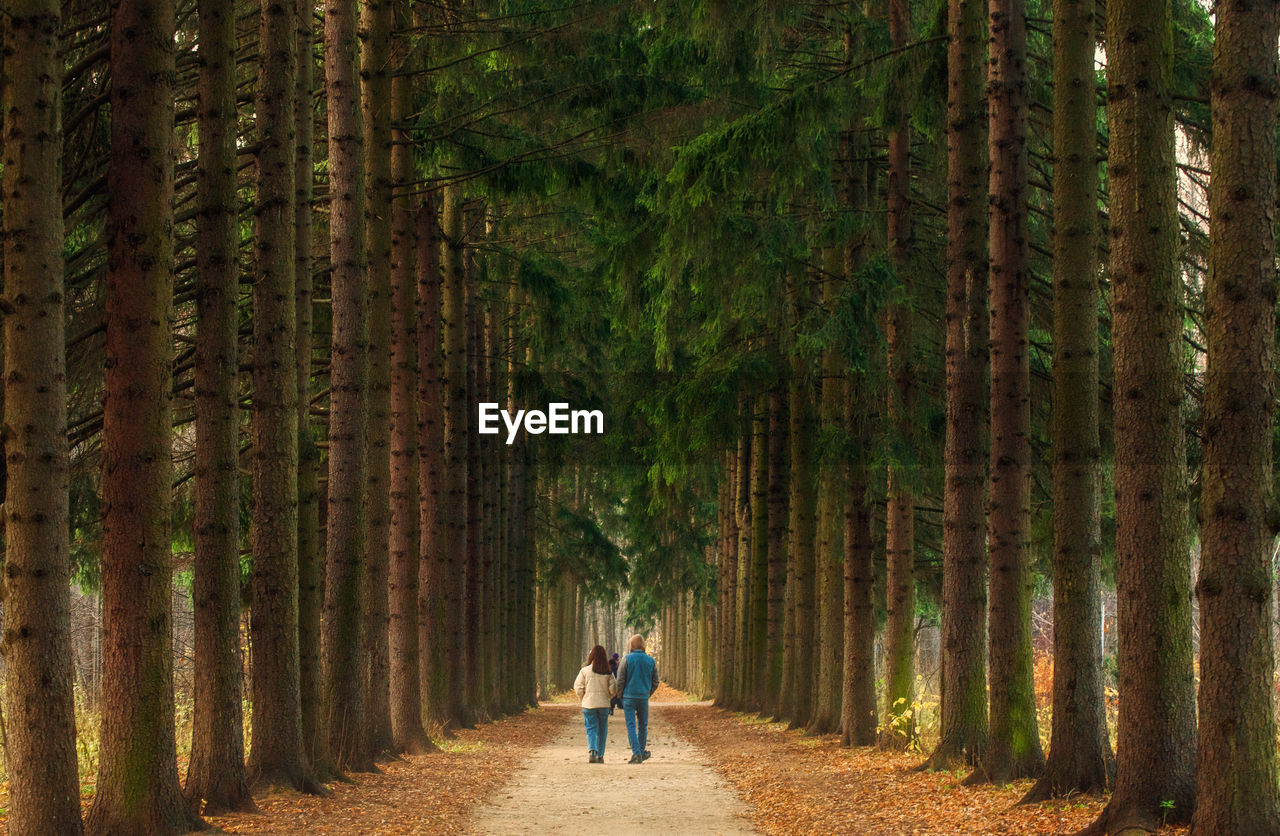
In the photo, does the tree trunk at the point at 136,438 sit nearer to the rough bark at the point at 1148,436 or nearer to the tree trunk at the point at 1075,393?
the rough bark at the point at 1148,436

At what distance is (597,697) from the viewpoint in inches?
651

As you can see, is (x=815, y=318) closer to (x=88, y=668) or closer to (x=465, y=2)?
(x=465, y=2)

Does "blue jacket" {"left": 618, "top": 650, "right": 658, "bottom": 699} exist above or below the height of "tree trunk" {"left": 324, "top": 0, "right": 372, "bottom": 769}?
below

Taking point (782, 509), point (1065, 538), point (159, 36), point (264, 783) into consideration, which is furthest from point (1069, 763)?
point (782, 509)

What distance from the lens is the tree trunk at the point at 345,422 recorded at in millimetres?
12789

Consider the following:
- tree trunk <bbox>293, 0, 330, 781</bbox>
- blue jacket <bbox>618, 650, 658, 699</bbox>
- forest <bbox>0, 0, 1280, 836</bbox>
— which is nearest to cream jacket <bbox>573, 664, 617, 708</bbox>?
blue jacket <bbox>618, 650, 658, 699</bbox>

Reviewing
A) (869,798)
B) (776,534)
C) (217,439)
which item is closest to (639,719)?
(869,798)

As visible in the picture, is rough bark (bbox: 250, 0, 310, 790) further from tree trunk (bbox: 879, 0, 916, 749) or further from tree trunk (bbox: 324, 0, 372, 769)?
tree trunk (bbox: 879, 0, 916, 749)

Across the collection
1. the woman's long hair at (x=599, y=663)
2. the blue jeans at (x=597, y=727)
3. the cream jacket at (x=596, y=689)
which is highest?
the woman's long hair at (x=599, y=663)

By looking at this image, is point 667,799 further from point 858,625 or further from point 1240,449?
point 1240,449

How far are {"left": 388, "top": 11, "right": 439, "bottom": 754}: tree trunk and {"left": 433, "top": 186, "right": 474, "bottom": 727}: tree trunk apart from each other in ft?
11.3

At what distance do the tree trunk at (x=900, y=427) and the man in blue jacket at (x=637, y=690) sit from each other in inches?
124

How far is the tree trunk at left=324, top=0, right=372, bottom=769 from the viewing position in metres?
12.8

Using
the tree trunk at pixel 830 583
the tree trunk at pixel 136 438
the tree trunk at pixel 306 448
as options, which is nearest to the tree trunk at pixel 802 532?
the tree trunk at pixel 830 583
